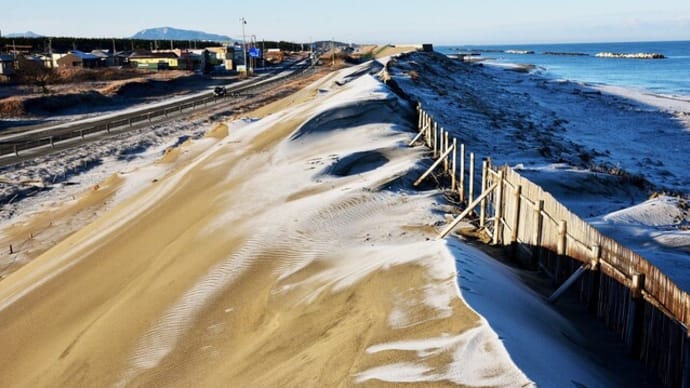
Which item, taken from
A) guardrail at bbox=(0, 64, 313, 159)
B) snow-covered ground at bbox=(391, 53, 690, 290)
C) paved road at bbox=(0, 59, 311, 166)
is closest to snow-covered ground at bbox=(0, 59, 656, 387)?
snow-covered ground at bbox=(391, 53, 690, 290)

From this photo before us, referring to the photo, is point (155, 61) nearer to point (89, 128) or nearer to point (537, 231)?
point (89, 128)

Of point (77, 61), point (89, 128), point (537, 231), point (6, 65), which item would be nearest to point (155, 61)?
point (77, 61)

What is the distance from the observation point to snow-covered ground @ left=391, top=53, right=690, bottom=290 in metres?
13.2

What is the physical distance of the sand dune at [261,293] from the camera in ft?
22.6

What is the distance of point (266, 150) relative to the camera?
23.0m

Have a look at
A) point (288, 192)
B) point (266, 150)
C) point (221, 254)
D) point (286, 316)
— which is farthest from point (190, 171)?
point (286, 316)

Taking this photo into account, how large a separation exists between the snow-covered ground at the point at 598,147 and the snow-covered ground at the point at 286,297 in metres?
3.71

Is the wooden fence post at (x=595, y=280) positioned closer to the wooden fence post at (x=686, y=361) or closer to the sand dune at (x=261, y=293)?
the sand dune at (x=261, y=293)

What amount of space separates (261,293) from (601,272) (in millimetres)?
4903

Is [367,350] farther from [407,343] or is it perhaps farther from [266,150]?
[266,150]

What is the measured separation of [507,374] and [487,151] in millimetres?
19808

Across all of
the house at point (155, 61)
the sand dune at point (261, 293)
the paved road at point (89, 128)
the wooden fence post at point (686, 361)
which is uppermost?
the house at point (155, 61)

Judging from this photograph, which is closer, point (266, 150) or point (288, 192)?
point (288, 192)

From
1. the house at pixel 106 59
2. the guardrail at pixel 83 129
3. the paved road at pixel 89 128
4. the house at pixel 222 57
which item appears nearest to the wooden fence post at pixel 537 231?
the paved road at pixel 89 128
